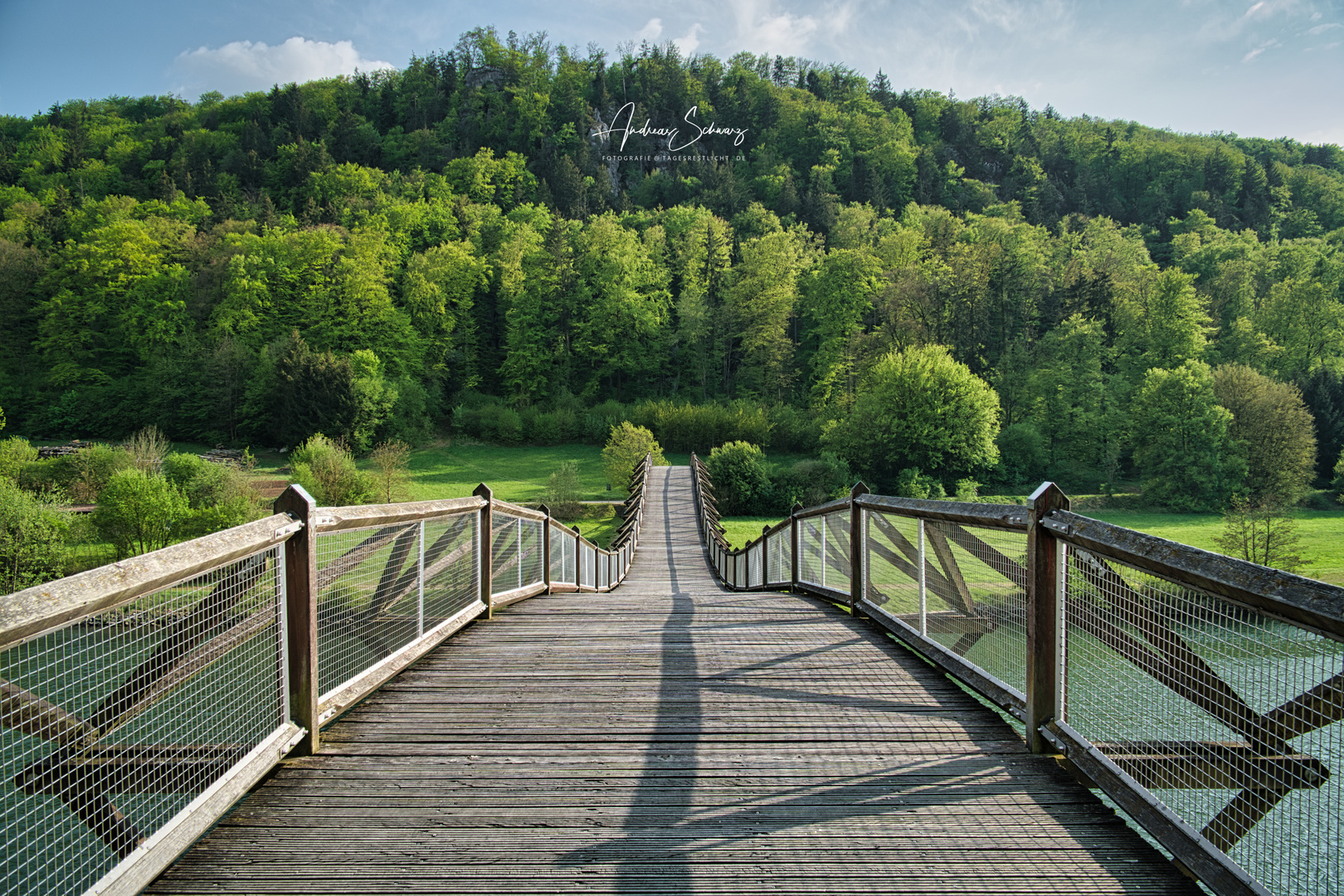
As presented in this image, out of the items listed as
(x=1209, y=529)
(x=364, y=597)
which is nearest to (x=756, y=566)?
(x=364, y=597)

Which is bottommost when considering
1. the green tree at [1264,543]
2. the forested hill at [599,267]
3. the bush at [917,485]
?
the green tree at [1264,543]

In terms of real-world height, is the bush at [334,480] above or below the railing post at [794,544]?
below

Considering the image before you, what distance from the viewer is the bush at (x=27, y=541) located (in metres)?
22.0

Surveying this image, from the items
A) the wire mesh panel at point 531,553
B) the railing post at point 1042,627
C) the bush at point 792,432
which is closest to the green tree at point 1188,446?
the bush at point 792,432

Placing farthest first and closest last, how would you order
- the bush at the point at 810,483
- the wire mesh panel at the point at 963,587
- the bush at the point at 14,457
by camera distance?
the bush at the point at 810,483 → the bush at the point at 14,457 → the wire mesh panel at the point at 963,587

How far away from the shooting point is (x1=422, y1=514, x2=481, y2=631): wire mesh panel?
467 cm

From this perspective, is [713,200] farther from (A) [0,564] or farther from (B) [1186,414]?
(A) [0,564]

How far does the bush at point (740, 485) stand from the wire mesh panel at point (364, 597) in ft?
99.3

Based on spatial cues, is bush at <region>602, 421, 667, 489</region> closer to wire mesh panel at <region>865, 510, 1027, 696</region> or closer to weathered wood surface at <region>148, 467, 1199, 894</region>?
wire mesh panel at <region>865, 510, 1027, 696</region>

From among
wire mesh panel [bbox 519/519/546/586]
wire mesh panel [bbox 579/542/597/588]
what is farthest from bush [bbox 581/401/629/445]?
wire mesh panel [bbox 519/519/546/586]

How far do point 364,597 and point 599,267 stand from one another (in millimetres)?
60202

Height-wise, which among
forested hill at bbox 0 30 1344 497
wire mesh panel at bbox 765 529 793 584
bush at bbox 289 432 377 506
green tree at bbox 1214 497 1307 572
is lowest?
green tree at bbox 1214 497 1307 572

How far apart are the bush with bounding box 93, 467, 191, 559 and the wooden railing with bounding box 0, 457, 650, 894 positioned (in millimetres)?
27416

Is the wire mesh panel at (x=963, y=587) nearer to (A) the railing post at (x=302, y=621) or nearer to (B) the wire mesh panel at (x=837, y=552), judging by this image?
(B) the wire mesh panel at (x=837, y=552)
